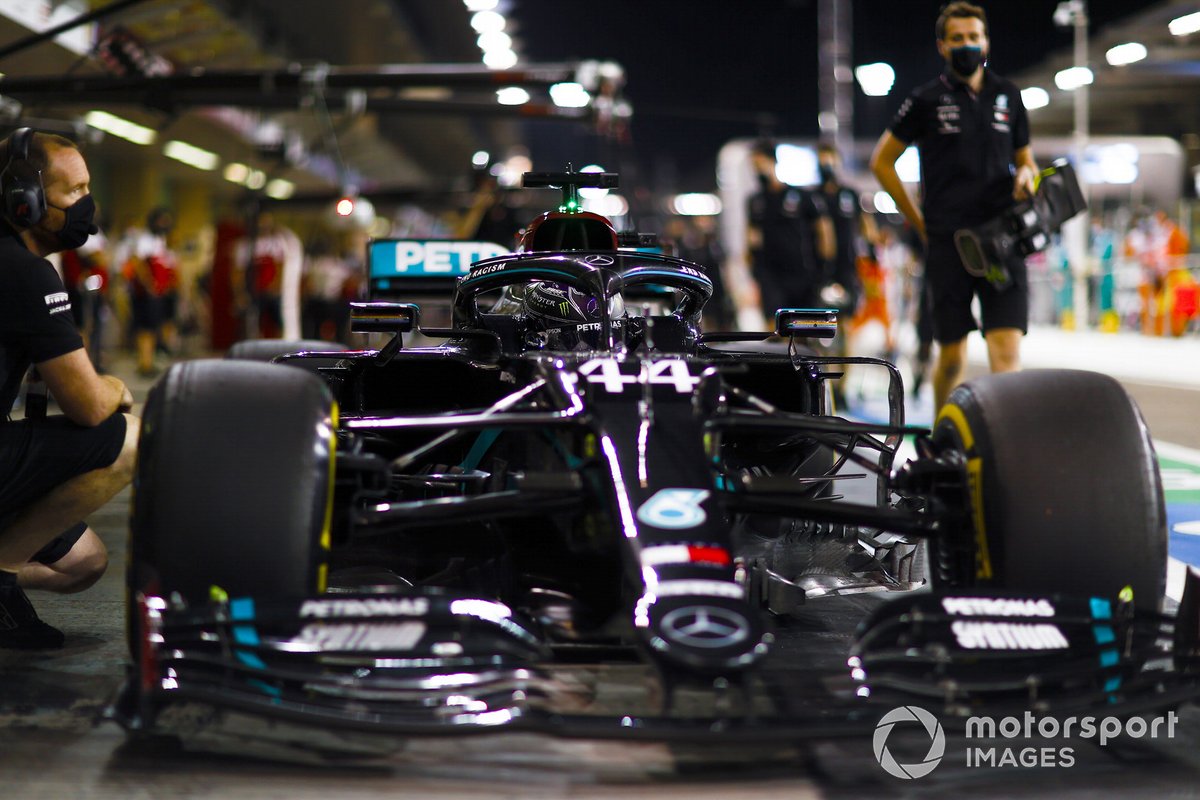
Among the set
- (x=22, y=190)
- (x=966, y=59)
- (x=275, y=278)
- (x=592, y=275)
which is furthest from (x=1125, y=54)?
(x=22, y=190)

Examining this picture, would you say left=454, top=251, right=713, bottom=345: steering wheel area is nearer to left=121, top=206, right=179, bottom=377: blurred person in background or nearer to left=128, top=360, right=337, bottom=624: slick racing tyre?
left=128, top=360, right=337, bottom=624: slick racing tyre

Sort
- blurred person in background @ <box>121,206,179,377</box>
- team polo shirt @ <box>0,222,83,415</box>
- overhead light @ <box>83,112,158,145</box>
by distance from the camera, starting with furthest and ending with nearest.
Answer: overhead light @ <box>83,112,158,145</box> < blurred person in background @ <box>121,206,179,377</box> < team polo shirt @ <box>0,222,83,415</box>

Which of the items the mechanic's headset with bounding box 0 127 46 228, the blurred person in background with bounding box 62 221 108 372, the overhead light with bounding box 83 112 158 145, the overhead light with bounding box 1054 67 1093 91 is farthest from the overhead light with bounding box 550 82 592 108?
the overhead light with bounding box 1054 67 1093 91

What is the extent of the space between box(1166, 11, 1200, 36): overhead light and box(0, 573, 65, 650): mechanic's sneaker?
2150 centimetres

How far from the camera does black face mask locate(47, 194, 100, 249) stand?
144 inches

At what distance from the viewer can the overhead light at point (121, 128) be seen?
21.4 metres

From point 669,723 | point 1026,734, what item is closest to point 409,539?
point 669,723

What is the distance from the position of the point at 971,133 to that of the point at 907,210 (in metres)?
0.42

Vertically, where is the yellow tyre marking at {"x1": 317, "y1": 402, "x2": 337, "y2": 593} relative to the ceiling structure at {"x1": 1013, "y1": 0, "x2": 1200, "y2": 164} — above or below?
below

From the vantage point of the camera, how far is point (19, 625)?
3.54 m

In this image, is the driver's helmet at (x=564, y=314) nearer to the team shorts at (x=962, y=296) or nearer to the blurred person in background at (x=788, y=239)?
the team shorts at (x=962, y=296)

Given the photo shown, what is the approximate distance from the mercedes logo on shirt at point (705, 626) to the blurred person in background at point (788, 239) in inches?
283

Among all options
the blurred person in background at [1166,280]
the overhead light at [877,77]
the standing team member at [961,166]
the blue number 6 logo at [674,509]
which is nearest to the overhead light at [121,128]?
the blurred person in background at [1166,280]

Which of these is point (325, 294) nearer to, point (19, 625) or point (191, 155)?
point (19, 625)
